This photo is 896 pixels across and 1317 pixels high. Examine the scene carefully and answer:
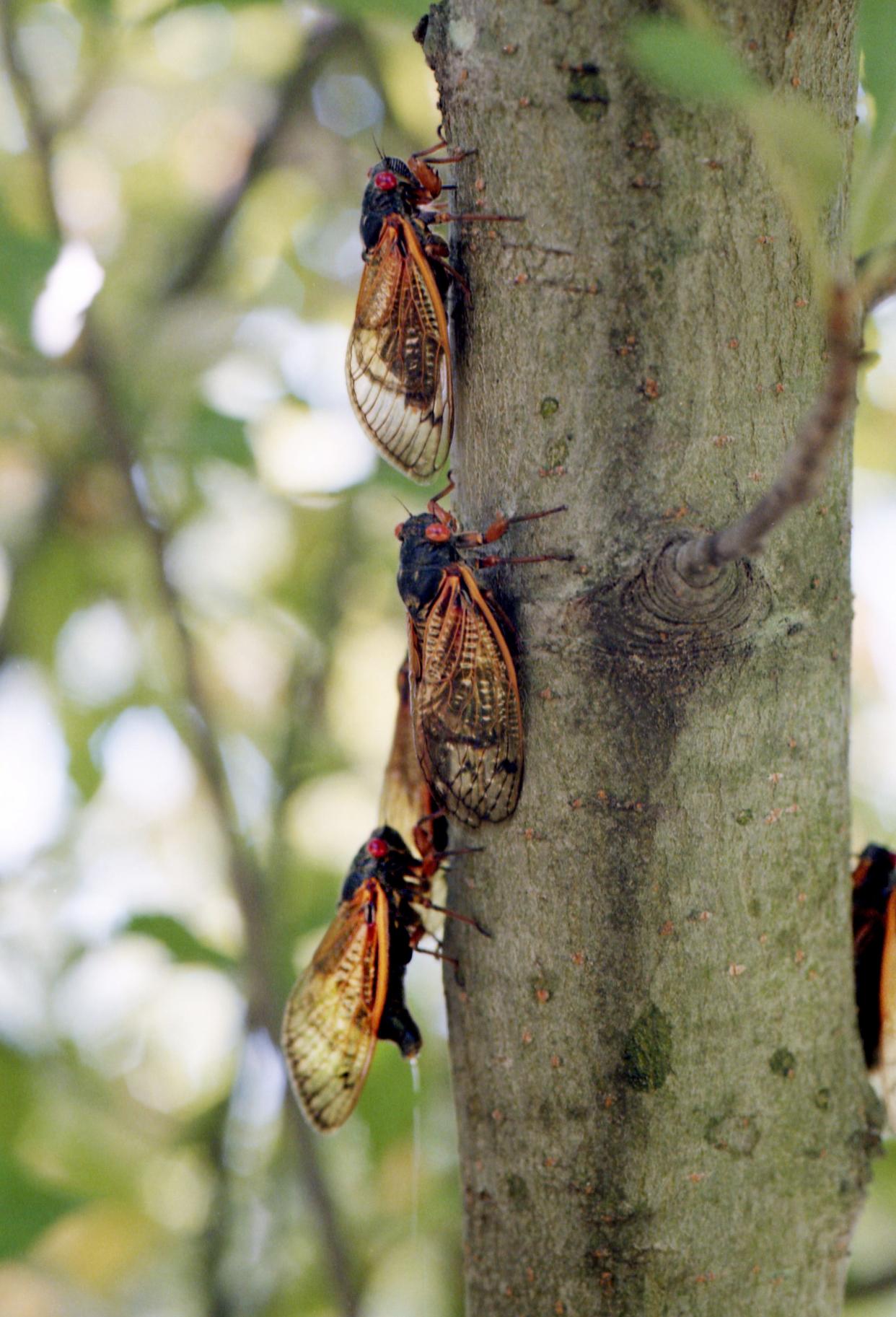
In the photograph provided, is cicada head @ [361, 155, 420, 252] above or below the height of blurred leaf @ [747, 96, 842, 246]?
above

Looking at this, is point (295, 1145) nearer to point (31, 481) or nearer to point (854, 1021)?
point (854, 1021)

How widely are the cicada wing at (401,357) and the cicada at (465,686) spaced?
0.23 ft

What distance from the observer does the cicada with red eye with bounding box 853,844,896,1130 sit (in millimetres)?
915

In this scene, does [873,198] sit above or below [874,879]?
above

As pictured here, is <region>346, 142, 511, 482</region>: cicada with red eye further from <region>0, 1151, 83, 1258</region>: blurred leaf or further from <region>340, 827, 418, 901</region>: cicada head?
<region>0, 1151, 83, 1258</region>: blurred leaf

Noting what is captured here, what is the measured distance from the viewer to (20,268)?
1.18 metres

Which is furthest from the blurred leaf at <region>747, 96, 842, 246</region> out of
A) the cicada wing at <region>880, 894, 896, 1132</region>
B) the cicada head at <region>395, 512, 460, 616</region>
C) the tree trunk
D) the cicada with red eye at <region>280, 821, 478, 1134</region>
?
the cicada with red eye at <region>280, 821, 478, 1134</region>

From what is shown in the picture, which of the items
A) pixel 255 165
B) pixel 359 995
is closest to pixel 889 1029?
pixel 359 995

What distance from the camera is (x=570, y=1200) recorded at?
0.81 meters

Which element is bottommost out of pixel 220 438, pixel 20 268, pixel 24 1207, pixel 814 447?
pixel 24 1207

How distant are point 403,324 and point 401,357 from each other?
0.10 ft

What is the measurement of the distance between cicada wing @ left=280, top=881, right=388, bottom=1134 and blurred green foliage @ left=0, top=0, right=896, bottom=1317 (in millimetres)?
264

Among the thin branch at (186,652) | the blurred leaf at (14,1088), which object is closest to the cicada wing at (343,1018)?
the thin branch at (186,652)

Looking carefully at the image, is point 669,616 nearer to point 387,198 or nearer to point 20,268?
point 387,198
